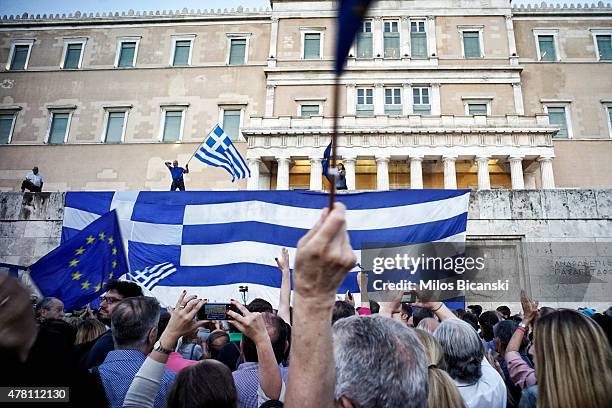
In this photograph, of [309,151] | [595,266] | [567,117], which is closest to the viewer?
[595,266]

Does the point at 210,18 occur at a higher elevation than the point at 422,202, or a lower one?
higher

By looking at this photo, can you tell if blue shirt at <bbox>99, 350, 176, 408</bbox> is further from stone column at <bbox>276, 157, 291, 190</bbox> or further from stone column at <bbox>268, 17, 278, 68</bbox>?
stone column at <bbox>268, 17, 278, 68</bbox>

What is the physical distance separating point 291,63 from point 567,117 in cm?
1631

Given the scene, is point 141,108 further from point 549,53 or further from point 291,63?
point 549,53

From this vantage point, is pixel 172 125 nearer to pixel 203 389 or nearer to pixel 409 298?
pixel 409 298

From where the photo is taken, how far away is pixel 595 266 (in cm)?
682

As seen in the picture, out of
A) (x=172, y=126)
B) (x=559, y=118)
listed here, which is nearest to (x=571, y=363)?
(x=172, y=126)

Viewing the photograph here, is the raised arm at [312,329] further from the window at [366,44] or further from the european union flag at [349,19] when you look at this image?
the window at [366,44]

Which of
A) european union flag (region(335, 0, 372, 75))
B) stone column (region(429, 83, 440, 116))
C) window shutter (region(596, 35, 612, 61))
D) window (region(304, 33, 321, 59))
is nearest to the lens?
european union flag (region(335, 0, 372, 75))

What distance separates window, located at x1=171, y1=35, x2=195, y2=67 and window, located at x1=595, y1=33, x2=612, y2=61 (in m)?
24.8

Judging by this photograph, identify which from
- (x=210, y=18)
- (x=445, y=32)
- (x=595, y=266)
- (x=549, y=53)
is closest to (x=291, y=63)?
(x=210, y=18)

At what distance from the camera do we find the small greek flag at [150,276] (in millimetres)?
4922

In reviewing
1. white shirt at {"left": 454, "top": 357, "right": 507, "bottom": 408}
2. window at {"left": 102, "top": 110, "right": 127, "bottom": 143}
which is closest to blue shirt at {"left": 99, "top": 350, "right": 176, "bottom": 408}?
white shirt at {"left": 454, "top": 357, "right": 507, "bottom": 408}

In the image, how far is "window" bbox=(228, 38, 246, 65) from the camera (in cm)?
2564
